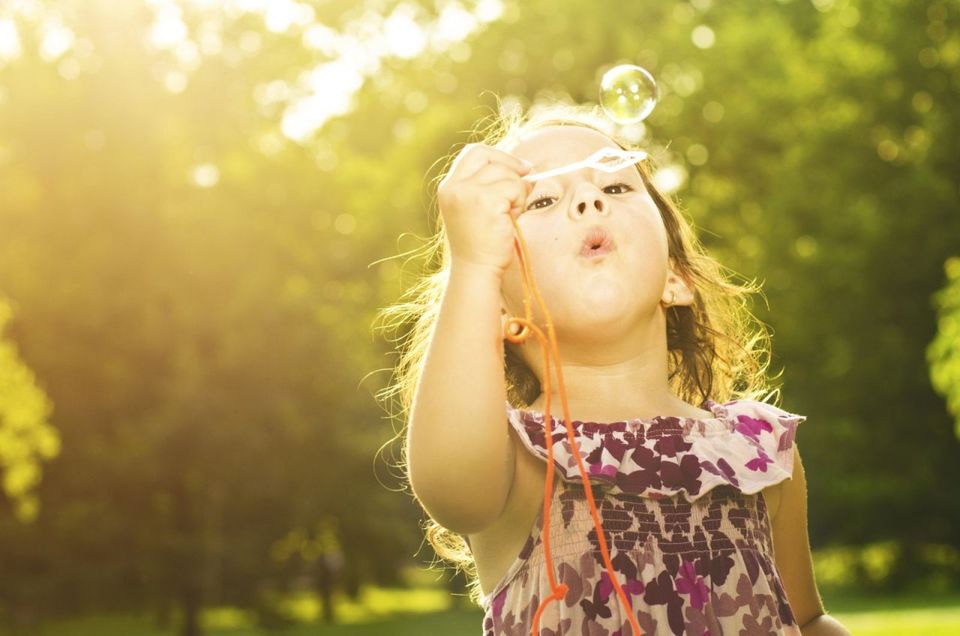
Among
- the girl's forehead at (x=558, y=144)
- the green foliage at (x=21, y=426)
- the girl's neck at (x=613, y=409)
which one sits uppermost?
the girl's forehead at (x=558, y=144)

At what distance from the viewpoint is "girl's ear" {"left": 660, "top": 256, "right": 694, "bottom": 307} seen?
9.99 ft

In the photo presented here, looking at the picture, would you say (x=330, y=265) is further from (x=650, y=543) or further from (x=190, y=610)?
(x=650, y=543)

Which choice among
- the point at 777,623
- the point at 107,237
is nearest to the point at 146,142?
the point at 107,237

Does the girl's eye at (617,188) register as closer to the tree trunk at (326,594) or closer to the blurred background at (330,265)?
the blurred background at (330,265)

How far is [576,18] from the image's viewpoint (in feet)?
88.3

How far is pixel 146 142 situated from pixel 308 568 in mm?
8234

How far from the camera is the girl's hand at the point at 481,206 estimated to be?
222 centimetres

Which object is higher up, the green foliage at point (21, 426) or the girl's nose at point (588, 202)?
the girl's nose at point (588, 202)

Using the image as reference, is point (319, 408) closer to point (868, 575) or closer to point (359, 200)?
point (359, 200)

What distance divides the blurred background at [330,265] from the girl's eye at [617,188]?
10.5 m

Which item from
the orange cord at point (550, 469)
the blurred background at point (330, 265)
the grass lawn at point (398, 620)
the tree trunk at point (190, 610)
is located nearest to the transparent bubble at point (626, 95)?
the orange cord at point (550, 469)

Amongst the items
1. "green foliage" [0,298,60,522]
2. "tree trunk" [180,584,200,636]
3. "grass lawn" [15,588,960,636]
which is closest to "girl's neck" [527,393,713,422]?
"grass lawn" [15,588,960,636]

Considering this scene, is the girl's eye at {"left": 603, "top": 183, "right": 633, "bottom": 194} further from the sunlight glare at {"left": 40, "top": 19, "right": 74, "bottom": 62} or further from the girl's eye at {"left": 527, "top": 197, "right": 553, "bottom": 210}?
the sunlight glare at {"left": 40, "top": 19, "right": 74, "bottom": 62}

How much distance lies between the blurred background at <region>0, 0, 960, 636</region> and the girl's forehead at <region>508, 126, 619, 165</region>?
34.3 feet
